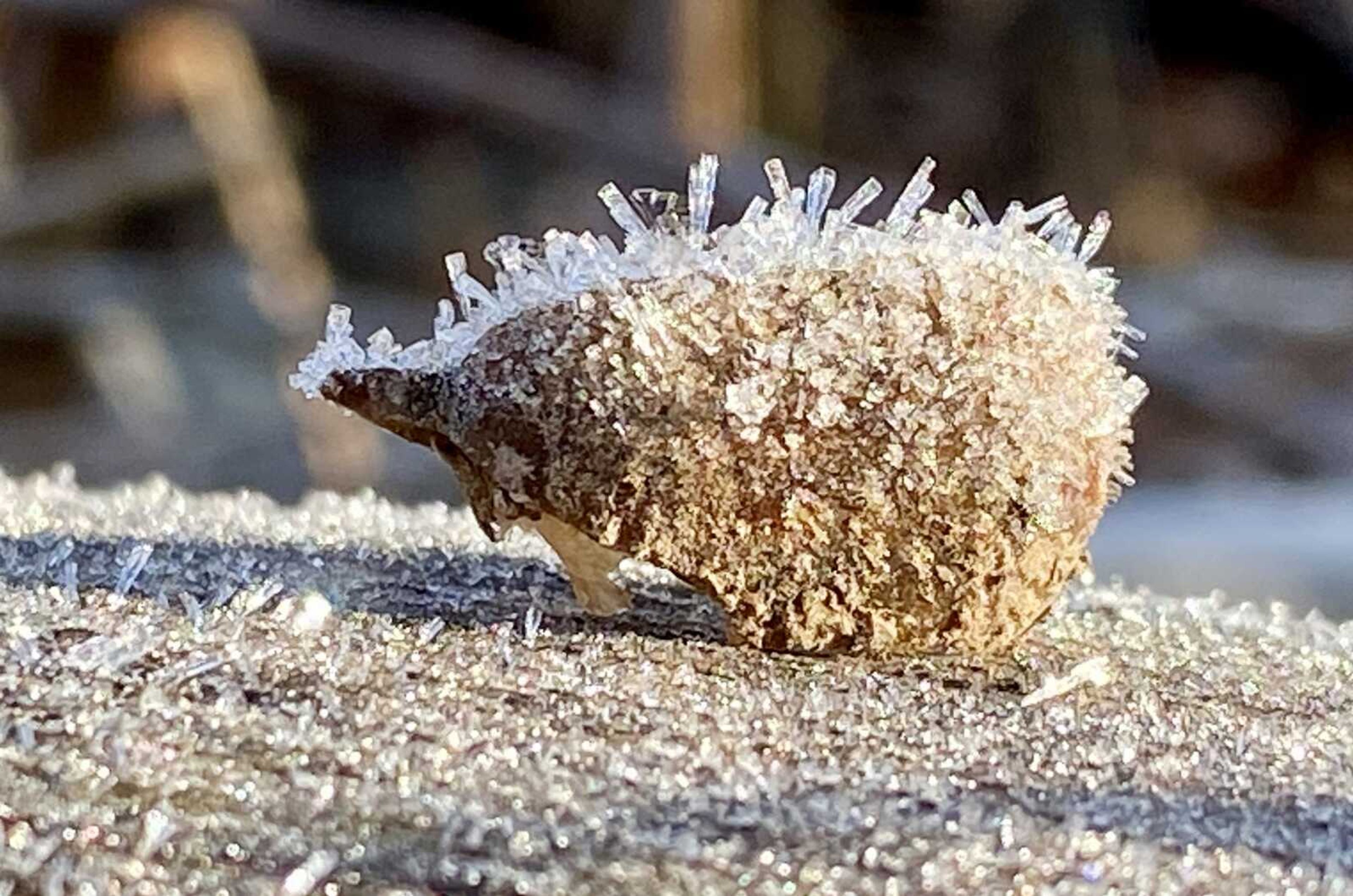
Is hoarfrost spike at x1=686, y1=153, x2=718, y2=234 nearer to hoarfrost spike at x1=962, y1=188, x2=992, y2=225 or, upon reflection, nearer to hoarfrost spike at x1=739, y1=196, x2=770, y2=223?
hoarfrost spike at x1=739, y1=196, x2=770, y2=223

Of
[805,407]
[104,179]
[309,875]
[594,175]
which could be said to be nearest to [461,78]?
[594,175]

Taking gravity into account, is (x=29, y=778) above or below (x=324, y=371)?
below

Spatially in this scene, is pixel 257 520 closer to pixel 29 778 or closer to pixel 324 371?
pixel 324 371

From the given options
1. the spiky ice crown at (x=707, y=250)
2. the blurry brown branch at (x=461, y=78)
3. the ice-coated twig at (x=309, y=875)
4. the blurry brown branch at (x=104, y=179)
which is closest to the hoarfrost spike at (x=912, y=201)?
the spiky ice crown at (x=707, y=250)

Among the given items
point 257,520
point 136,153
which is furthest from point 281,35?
point 257,520

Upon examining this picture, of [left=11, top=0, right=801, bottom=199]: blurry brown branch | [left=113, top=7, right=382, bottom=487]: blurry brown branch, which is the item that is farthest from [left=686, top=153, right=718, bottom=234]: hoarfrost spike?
[left=113, top=7, right=382, bottom=487]: blurry brown branch

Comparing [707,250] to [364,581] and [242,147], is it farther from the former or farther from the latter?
[242,147]
